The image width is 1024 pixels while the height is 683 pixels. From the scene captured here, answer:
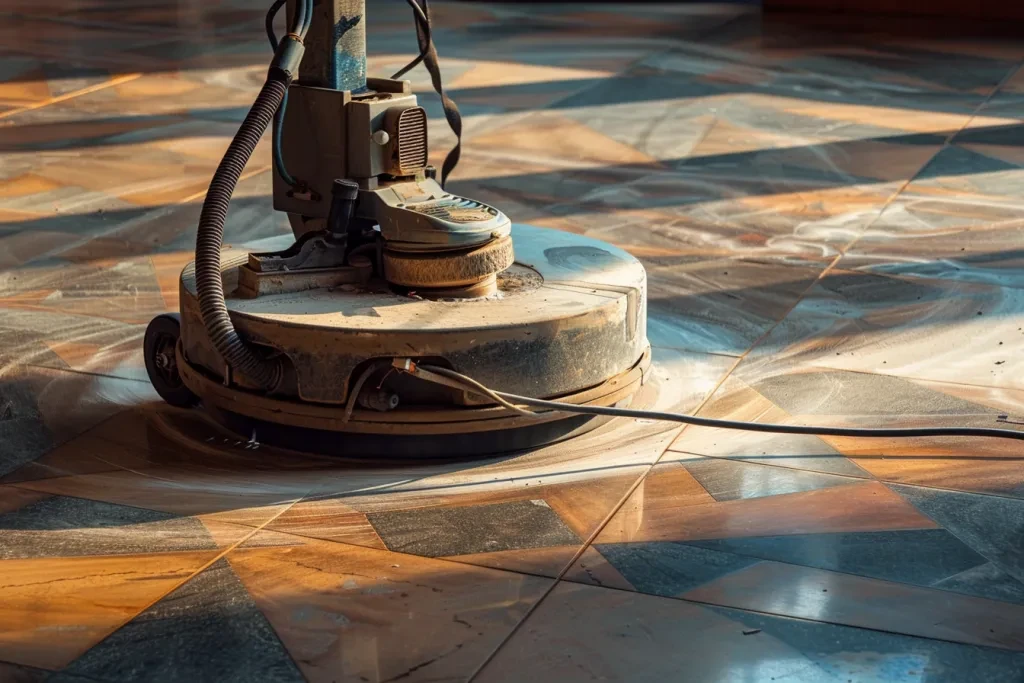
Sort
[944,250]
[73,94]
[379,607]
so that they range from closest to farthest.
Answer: [379,607] < [944,250] < [73,94]

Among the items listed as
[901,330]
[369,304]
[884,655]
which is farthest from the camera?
[901,330]

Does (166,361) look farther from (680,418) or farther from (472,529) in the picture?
(680,418)

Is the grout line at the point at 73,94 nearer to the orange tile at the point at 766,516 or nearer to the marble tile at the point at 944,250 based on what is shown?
the marble tile at the point at 944,250

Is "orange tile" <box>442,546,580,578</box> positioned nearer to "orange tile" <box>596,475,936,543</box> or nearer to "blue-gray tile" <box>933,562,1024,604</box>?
"orange tile" <box>596,475,936,543</box>

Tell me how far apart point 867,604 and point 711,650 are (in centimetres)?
41

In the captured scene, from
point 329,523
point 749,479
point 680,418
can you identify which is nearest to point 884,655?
point 749,479

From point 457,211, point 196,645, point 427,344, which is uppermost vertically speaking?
point 457,211

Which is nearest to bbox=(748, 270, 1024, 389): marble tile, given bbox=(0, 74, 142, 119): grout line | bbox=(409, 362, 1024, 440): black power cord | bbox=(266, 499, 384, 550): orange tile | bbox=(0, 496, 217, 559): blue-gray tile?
bbox=(409, 362, 1024, 440): black power cord

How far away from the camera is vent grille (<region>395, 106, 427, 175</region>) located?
12.7 feet

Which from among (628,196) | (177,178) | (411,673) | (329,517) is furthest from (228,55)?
(411,673)

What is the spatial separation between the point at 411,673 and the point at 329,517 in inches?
31.3

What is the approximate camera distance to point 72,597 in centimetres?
300

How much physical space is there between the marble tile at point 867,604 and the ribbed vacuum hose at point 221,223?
4.53 ft

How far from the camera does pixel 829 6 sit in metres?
11.4
